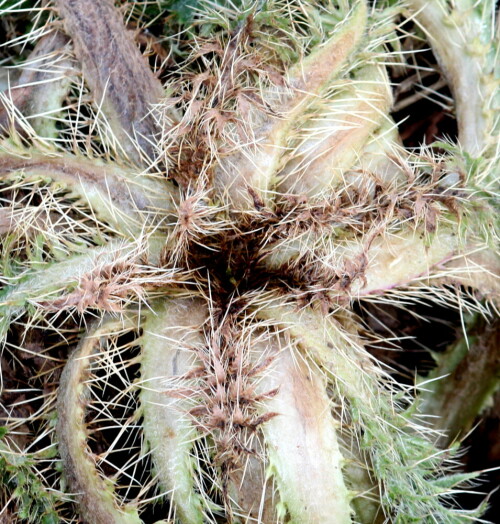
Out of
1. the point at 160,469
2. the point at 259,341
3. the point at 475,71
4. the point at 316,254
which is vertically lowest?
the point at 160,469

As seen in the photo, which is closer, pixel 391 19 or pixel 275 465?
pixel 275 465

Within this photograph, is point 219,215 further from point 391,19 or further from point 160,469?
point 391,19

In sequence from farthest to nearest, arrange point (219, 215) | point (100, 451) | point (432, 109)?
1. point (432, 109)
2. point (100, 451)
3. point (219, 215)

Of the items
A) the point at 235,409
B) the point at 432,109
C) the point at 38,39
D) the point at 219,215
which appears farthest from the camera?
the point at 432,109

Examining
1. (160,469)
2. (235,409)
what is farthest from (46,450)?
(235,409)

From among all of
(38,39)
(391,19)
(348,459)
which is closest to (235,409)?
(348,459)

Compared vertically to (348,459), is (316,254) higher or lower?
higher

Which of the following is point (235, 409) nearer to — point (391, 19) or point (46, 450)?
point (46, 450)
